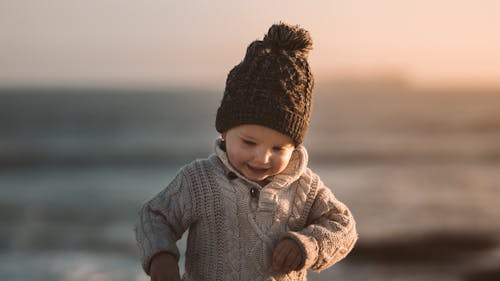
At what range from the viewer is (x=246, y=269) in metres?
3.15

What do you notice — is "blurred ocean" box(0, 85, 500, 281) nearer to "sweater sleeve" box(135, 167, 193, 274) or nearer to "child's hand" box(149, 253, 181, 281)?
"sweater sleeve" box(135, 167, 193, 274)

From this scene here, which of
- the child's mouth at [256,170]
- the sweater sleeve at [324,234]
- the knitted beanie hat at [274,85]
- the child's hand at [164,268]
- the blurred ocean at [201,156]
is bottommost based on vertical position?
the blurred ocean at [201,156]

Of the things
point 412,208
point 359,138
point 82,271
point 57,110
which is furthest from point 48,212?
point 57,110

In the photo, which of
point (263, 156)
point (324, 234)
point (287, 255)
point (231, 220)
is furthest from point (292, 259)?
point (263, 156)

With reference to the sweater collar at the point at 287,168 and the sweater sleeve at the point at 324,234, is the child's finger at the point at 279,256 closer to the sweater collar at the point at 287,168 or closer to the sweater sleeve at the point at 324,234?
the sweater sleeve at the point at 324,234

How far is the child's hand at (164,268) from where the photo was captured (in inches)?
117

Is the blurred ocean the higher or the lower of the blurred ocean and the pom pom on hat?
the lower

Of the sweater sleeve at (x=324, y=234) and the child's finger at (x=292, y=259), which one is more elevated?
the sweater sleeve at (x=324, y=234)

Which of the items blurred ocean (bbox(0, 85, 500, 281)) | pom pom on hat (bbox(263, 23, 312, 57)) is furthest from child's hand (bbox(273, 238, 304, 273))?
blurred ocean (bbox(0, 85, 500, 281))

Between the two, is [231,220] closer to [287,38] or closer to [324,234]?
[324,234]

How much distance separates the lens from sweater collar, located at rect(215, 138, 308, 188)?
3174 millimetres

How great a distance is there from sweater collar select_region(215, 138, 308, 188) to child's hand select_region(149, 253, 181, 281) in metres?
0.39

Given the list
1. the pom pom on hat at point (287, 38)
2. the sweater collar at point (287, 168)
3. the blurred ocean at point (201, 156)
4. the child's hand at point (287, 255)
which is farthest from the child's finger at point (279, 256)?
the blurred ocean at point (201, 156)

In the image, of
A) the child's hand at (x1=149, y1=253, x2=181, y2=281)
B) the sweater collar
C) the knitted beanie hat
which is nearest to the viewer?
the child's hand at (x1=149, y1=253, x2=181, y2=281)
